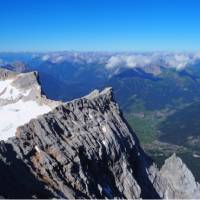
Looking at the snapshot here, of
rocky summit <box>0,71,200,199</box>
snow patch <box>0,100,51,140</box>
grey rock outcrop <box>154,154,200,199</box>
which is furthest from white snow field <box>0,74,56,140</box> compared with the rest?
grey rock outcrop <box>154,154,200,199</box>

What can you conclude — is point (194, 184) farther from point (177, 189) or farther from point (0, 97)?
→ point (0, 97)

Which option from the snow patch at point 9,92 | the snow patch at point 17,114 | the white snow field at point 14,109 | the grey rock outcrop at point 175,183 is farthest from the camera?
the snow patch at point 9,92

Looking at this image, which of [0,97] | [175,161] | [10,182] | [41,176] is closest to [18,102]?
[0,97]

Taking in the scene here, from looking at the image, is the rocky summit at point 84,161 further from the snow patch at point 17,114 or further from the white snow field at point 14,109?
the white snow field at point 14,109

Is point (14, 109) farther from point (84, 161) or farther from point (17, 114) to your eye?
point (84, 161)

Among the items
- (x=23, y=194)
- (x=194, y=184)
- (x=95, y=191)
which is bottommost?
(x=194, y=184)

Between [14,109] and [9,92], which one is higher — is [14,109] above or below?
below

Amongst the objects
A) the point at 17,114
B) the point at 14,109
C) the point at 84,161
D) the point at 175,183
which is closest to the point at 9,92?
the point at 14,109

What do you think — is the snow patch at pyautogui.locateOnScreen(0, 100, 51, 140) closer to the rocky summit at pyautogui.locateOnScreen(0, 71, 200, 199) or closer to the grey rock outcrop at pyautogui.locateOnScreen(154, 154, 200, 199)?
the rocky summit at pyautogui.locateOnScreen(0, 71, 200, 199)

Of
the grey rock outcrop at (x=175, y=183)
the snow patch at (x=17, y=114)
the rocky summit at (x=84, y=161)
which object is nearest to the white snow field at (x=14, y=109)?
the snow patch at (x=17, y=114)
